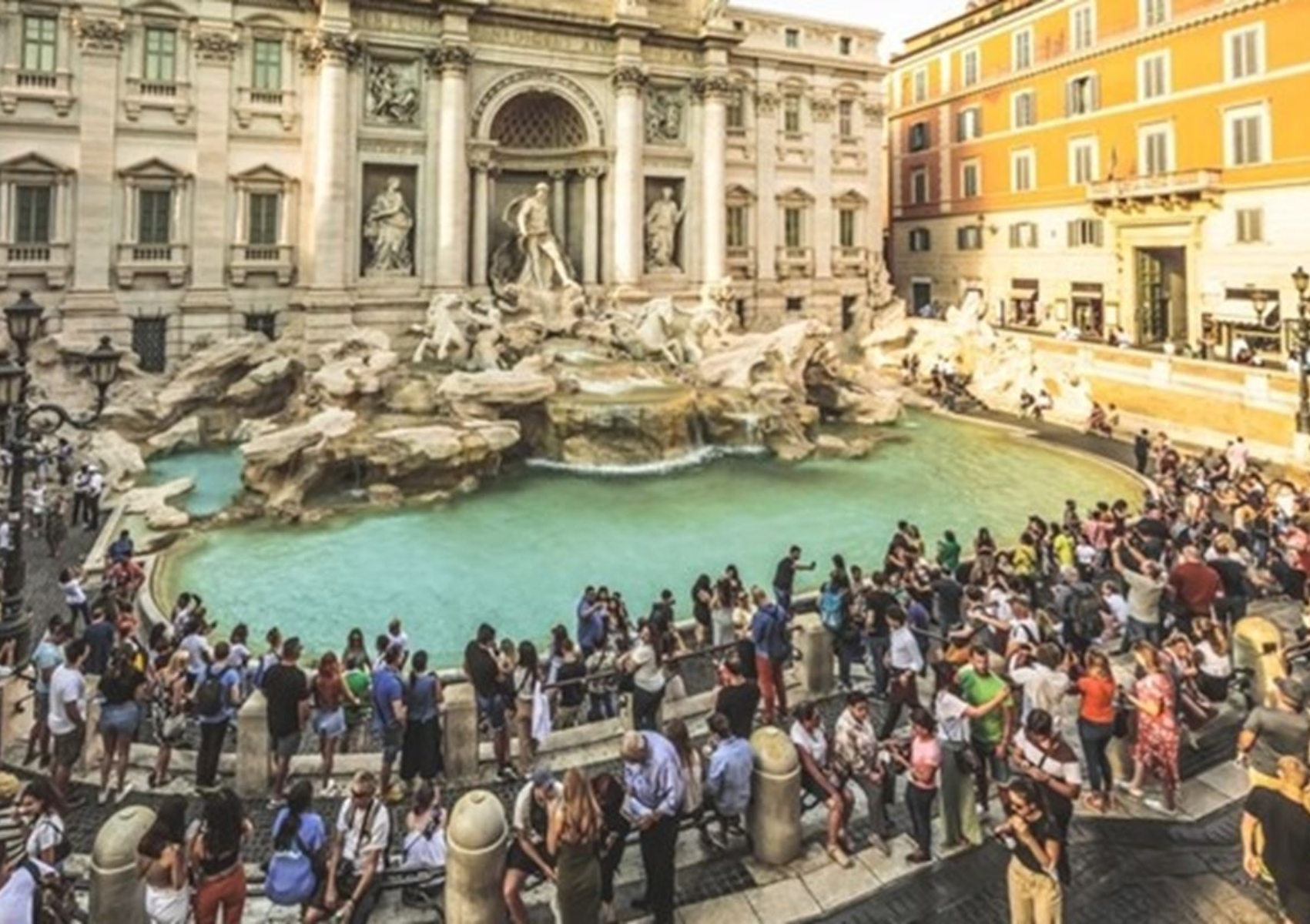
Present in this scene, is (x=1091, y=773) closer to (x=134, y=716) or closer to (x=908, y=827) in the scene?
(x=908, y=827)

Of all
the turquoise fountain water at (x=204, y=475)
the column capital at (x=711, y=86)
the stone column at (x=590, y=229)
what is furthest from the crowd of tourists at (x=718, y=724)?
the column capital at (x=711, y=86)

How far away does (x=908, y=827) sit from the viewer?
667 cm

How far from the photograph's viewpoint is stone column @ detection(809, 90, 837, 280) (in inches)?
1391

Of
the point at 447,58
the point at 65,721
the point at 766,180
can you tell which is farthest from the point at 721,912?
the point at 766,180

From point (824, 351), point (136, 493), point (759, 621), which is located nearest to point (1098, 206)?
point (824, 351)

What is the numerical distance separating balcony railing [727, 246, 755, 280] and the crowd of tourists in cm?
2414

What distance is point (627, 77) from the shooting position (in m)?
29.4

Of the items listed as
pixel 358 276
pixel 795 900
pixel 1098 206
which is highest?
pixel 1098 206

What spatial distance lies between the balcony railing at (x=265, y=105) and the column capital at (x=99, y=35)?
313 centimetres

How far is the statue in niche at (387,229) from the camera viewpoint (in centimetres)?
2678

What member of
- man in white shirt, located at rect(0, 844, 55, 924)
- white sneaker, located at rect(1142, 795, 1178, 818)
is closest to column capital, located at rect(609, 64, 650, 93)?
white sneaker, located at rect(1142, 795, 1178, 818)

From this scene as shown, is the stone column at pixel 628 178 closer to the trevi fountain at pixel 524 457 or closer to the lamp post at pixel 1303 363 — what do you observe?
the trevi fountain at pixel 524 457

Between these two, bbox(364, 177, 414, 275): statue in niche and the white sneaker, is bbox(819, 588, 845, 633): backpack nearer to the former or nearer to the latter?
the white sneaker

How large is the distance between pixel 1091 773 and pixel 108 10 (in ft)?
94.9
